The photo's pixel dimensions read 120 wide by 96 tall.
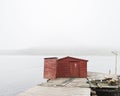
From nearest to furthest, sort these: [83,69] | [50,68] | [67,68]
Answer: [50,68]
[83,69]
[67,68]

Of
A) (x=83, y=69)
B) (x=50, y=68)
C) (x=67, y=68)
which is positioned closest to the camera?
(x=50, y=68)

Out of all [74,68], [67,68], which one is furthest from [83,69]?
[67,68]

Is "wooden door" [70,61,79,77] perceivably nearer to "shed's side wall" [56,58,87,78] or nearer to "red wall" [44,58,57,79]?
"shed's side wall" [56,58,87,78]

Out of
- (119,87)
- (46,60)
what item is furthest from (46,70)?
(119,87)

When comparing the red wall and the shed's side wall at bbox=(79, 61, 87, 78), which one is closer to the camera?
the red wall

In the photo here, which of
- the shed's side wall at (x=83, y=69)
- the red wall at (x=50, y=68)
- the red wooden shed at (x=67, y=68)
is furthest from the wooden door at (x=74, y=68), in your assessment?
the red wall at (x=50, y=68)

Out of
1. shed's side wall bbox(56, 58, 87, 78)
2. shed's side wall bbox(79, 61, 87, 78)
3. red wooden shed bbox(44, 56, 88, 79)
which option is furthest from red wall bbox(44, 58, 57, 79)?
shed's side wall bbox(79, 61, 87, 78)

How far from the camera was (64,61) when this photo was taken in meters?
43.5

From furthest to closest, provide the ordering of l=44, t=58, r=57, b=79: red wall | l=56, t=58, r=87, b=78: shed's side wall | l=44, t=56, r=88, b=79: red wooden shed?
l=56, t=58, r=87, b=78: shed's side wall < l=44, t=56, r=88, b=79: red wooden shed < l=44, t=58, r=57, b=79: red wall

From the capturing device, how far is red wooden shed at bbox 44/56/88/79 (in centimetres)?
4291

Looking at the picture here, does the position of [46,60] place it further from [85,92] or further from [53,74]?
[85,92]

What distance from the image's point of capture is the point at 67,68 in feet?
142

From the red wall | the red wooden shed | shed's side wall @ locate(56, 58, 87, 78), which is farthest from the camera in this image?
shed's side wall @ locate(56, 58, 87, 78)

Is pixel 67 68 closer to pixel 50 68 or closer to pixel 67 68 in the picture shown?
pixel 67 68
